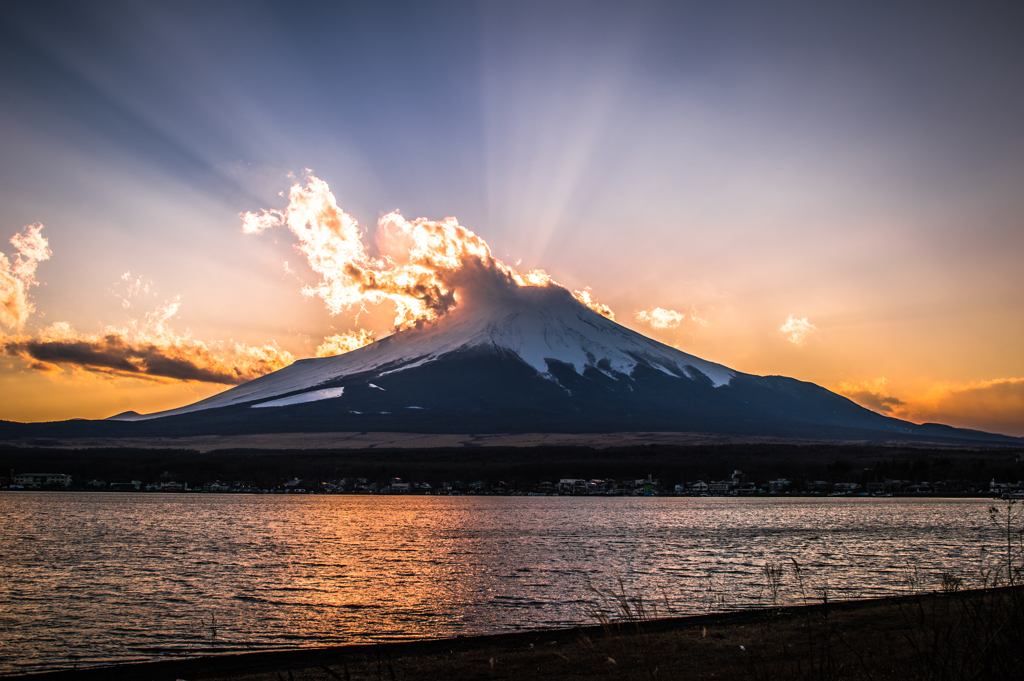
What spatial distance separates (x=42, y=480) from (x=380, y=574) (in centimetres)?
13230

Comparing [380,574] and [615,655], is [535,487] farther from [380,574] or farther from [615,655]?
[615,655]

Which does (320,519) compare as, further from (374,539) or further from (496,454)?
(496,454)

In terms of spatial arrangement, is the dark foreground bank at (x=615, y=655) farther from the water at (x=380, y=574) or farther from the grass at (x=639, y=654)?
the water at (x=380, y=574)

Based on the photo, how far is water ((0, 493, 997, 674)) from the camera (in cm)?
2177

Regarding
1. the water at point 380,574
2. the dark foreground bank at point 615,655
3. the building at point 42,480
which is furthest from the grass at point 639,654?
the building at point 42,480

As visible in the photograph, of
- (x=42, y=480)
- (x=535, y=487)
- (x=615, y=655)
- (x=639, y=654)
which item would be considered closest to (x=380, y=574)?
(x=639, y=654)

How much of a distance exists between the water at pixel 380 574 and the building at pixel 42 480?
8122 centimetres

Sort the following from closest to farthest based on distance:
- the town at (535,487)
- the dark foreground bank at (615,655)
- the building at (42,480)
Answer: the dark foreground bank at (615,655) → the town at (535,487) → the building at (42,480)

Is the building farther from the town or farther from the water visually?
the water

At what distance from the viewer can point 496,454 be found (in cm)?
14750

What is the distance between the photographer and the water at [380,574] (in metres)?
21.8

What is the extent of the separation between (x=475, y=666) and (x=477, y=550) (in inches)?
1097

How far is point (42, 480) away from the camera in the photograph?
133m

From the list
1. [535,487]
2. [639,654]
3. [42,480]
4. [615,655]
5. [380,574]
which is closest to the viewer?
[615,655]
